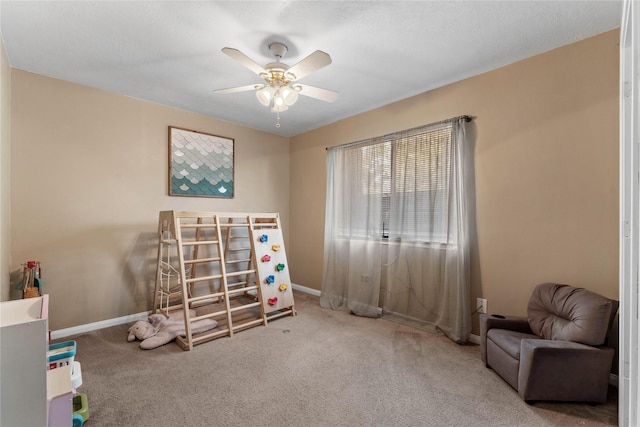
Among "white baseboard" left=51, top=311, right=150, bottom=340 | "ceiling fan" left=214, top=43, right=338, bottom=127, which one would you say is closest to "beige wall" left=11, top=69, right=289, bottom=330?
"white baseboard" left=51, top=311, right=150, bottom=340

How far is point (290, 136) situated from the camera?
4.77 metres

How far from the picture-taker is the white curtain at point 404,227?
2.74 metres

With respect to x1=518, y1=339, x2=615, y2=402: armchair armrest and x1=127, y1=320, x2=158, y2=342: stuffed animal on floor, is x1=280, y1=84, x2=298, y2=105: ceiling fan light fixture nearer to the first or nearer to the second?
x1=518, y1=339, x2=615, y2=402: armchair armrest

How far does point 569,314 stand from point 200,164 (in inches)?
159

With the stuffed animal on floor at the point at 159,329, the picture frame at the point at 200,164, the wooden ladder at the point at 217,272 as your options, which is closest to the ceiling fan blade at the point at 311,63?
the wooden ladder at the point at 217,272

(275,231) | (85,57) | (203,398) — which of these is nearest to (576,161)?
(275,231)

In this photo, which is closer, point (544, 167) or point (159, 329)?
point (544, 167)

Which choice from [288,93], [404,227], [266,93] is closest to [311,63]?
[288,93]

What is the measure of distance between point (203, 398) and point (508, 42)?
348 centimetres

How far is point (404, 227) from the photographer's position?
3158 mm

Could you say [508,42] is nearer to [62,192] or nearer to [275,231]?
[275,231]

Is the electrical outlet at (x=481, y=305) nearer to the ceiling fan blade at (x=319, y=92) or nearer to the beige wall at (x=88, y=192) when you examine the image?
the ceiling fan blade at (x=319, y=92)

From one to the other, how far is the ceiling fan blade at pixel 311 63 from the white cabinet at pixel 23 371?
1979mm

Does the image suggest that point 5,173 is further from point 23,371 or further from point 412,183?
point 412,183
